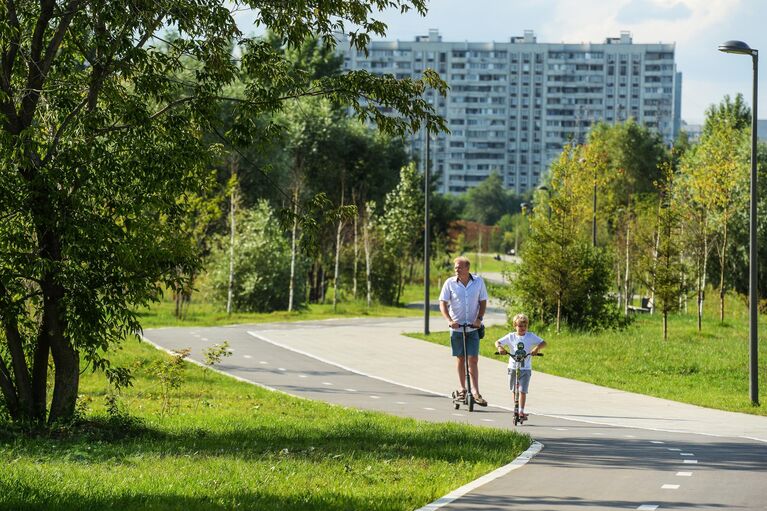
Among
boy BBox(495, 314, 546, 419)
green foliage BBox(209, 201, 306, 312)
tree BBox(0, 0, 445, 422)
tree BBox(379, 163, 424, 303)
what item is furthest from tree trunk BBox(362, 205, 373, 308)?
tree BBox(0, 0, 445, 422)

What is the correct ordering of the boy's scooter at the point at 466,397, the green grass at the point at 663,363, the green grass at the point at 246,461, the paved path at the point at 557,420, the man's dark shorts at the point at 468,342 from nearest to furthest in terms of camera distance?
the green grass at the point at 246,461 → the paved path at the point at 557,420 → the man's dark shorts at the point at 468,342 → the boy's scooter at the point at 466,397 → the green grass at the point at 663,363

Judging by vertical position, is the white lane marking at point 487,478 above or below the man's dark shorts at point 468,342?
below

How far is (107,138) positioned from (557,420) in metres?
7.08

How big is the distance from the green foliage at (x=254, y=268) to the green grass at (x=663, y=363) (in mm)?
15350

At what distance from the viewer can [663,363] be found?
23.3 meters

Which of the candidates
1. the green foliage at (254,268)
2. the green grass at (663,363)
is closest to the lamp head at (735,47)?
the green grass at (663,363)

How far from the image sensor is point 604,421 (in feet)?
52.1

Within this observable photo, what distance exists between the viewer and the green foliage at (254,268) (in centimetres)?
4606

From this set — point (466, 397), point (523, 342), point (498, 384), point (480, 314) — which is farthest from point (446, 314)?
point (498, 384)

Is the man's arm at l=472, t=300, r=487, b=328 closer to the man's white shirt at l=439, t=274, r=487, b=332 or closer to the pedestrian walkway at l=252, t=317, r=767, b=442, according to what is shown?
the man's white shirt at l=439, t=274, r=487, b=332

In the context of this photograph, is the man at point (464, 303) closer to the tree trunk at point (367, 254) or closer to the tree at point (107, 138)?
the tree at point (107, 138)

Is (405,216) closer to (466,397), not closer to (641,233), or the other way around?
(641,233)

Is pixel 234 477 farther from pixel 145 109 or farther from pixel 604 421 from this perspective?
pixel 604 421

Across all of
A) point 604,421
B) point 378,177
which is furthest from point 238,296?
point 604,421
